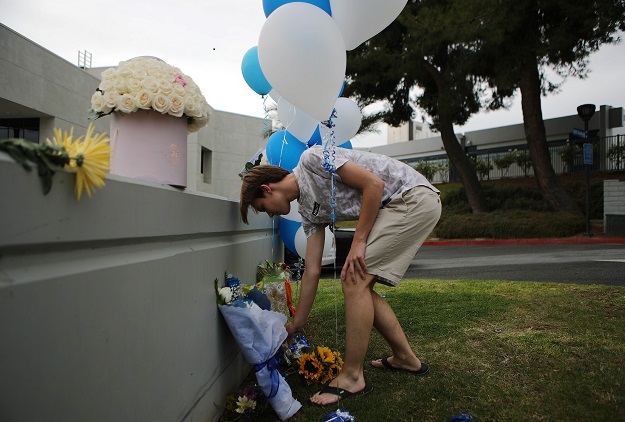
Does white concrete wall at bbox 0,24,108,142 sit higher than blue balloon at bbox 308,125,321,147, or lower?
higher

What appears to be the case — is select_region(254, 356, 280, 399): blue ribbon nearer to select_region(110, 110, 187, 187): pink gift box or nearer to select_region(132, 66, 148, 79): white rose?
select_region(110, 110, 187, 187): pink gift box

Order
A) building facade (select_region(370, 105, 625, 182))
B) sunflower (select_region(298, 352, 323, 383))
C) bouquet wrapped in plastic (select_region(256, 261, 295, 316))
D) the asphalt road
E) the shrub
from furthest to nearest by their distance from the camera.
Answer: building facade (select_region(370, 105, 625, 182)), the shrub, the asphalt road, bouquet wrapped in plastic (select_region(256, 261, 295, 316)), sunflower (select_region(298, 352, 323, 383))

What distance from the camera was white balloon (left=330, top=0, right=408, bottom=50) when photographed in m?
2.44

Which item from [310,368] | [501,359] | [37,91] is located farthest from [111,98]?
[37,91]

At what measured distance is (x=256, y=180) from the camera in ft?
7.11

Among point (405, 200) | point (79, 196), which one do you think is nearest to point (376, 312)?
point (405, 200)

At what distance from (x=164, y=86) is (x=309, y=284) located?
1178 millimetres

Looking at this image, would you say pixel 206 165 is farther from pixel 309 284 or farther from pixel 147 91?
pixel 147 91

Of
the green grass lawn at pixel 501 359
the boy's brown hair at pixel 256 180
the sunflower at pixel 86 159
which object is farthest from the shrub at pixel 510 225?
the sunflower at pixel 86 159

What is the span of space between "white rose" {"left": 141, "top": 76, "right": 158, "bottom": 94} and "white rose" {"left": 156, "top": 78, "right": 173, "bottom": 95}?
0.02 meters

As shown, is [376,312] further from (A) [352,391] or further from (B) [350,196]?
(B) [350,196]

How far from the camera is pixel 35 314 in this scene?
2.76ft

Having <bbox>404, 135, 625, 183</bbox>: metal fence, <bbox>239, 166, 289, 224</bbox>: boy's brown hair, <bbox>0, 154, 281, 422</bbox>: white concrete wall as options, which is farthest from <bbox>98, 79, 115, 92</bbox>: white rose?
<bbox>404, 135, 625, 183</bbox>: metal fence

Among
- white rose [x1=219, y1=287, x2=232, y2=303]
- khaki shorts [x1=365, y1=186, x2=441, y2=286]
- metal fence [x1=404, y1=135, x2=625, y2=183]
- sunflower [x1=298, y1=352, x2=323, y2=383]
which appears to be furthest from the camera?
metal fence [x1=404, y1=135, x2=625, y2=183]
